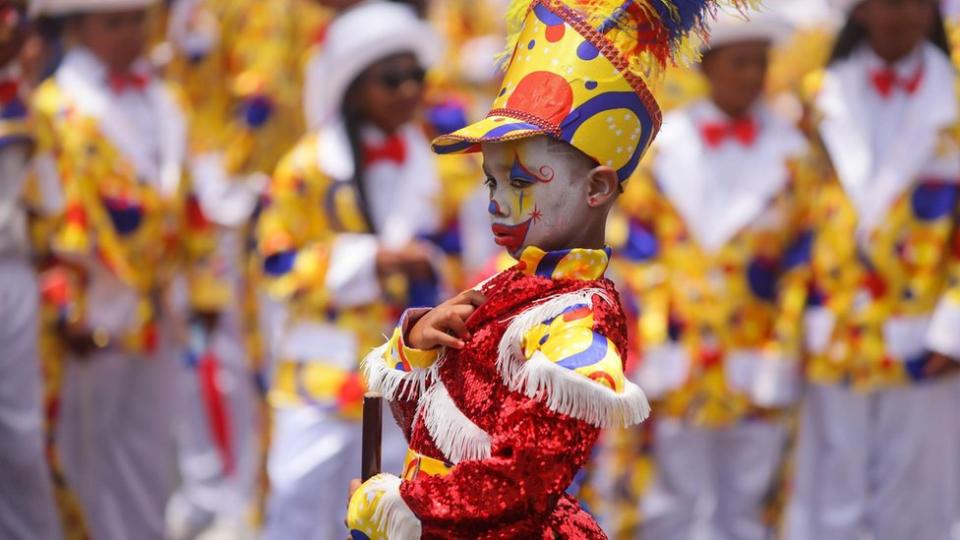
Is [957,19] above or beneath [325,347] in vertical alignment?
above

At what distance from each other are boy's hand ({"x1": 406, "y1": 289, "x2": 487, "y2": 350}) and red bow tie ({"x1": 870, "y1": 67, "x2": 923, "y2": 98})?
11.7 feet

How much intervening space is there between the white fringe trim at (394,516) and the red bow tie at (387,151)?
131 inches

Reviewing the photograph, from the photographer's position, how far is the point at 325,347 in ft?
20.6

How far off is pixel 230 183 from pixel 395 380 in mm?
5367

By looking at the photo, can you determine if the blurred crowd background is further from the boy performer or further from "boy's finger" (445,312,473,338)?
"boy's finger" (445,312,473,338)

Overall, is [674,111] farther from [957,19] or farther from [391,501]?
[391,501]

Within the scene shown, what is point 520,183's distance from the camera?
11.0 ft

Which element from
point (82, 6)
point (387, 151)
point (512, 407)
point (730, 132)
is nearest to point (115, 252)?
point (82, 6)

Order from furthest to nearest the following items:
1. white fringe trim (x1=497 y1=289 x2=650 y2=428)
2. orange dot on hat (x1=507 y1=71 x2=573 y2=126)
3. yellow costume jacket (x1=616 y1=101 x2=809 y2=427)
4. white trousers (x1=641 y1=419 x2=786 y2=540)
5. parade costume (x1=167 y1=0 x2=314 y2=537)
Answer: parade costume (x1=167 y1=0 x2=314 y2=537)
white trousers (x1=641 y1=419 x2=786 y2=540)
yellow costume jacket (x1=616 y1=101 x2=809 y2=427)
orange dot on hat (x1=507 y1=71 x2=573 y2=126)
white fringe trim (x1=497 y1=289 x2=650 y2=428)

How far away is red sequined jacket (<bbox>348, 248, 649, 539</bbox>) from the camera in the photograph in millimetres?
3080

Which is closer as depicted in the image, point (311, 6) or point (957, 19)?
point (957, 19)

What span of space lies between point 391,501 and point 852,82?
13.2 feet

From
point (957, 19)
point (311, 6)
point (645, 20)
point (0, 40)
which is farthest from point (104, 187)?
point (645, 20)

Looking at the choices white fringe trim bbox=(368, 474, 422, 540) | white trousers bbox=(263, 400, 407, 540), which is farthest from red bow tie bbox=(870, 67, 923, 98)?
white fringe trim bbox=(368, 474, 422, 540)
